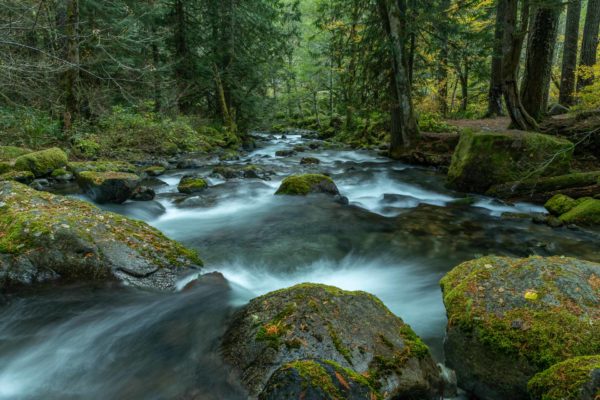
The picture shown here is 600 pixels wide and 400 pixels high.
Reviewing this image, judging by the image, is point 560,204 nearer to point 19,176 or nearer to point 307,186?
point 307,186

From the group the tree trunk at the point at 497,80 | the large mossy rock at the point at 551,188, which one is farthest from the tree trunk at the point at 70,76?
the tree trunk at the point at 497,80

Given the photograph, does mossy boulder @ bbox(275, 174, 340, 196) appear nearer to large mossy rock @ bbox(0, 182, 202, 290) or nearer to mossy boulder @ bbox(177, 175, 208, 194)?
mossy boulder @ bbox(177, 175, 208, 194)

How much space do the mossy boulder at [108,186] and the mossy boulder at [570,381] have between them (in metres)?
7.84

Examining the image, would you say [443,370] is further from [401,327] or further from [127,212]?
[127,212]

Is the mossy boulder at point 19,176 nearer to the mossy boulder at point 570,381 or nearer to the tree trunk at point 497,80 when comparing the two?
the mossy boulder at point 570,381

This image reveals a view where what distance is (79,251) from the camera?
3924mm

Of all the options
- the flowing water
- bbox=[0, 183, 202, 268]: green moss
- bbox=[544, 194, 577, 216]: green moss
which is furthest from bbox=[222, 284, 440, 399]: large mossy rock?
bbox=[544, 194, 577, 216]: green moss

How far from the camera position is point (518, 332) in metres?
2.54

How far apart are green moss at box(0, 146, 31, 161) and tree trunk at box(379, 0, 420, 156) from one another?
1128 centimetres

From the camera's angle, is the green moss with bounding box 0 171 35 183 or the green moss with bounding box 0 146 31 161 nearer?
the green moss with bounding box 0 171 35 183

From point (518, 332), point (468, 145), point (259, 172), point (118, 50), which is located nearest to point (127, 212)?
point (259, 172)

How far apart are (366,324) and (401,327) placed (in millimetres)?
285

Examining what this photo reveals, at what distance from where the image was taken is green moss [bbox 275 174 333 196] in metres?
9.02

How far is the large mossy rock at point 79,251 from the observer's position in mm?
3852
